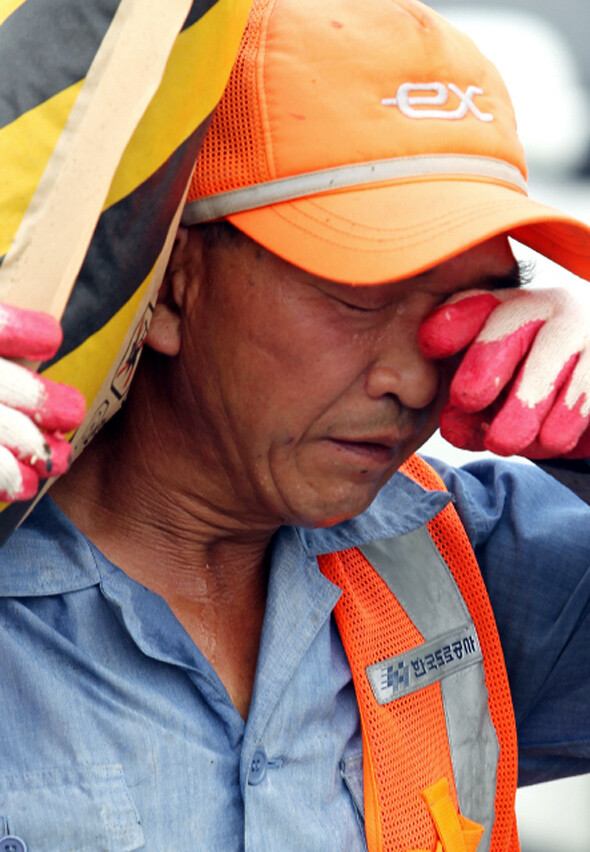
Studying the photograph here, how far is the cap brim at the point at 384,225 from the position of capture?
40.6 inches

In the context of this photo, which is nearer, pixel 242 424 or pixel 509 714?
pixel 242 424

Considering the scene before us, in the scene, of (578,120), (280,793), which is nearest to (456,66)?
(280,793)

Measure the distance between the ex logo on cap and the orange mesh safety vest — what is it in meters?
0.57

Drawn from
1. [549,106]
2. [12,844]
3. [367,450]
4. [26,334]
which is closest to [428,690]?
[367,450]

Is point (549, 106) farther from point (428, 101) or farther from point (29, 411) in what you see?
point (29, 411)

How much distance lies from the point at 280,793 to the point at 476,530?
1.73 feet

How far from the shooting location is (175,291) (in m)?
1.19

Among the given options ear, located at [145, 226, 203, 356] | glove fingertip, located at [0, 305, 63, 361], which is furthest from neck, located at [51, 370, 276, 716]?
glove fingertip, located at [0, 305, 63, 361]

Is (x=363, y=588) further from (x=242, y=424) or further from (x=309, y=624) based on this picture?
(x=242, y=424)

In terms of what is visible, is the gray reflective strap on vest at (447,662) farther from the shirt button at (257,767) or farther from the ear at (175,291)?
the ear at (175,291)

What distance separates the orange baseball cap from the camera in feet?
3.44

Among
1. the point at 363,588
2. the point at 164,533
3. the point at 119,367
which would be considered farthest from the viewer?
the point at 363,588

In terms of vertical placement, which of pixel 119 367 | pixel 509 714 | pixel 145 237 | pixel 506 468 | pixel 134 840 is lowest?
pixel 509 714

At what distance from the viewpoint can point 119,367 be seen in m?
1.03
